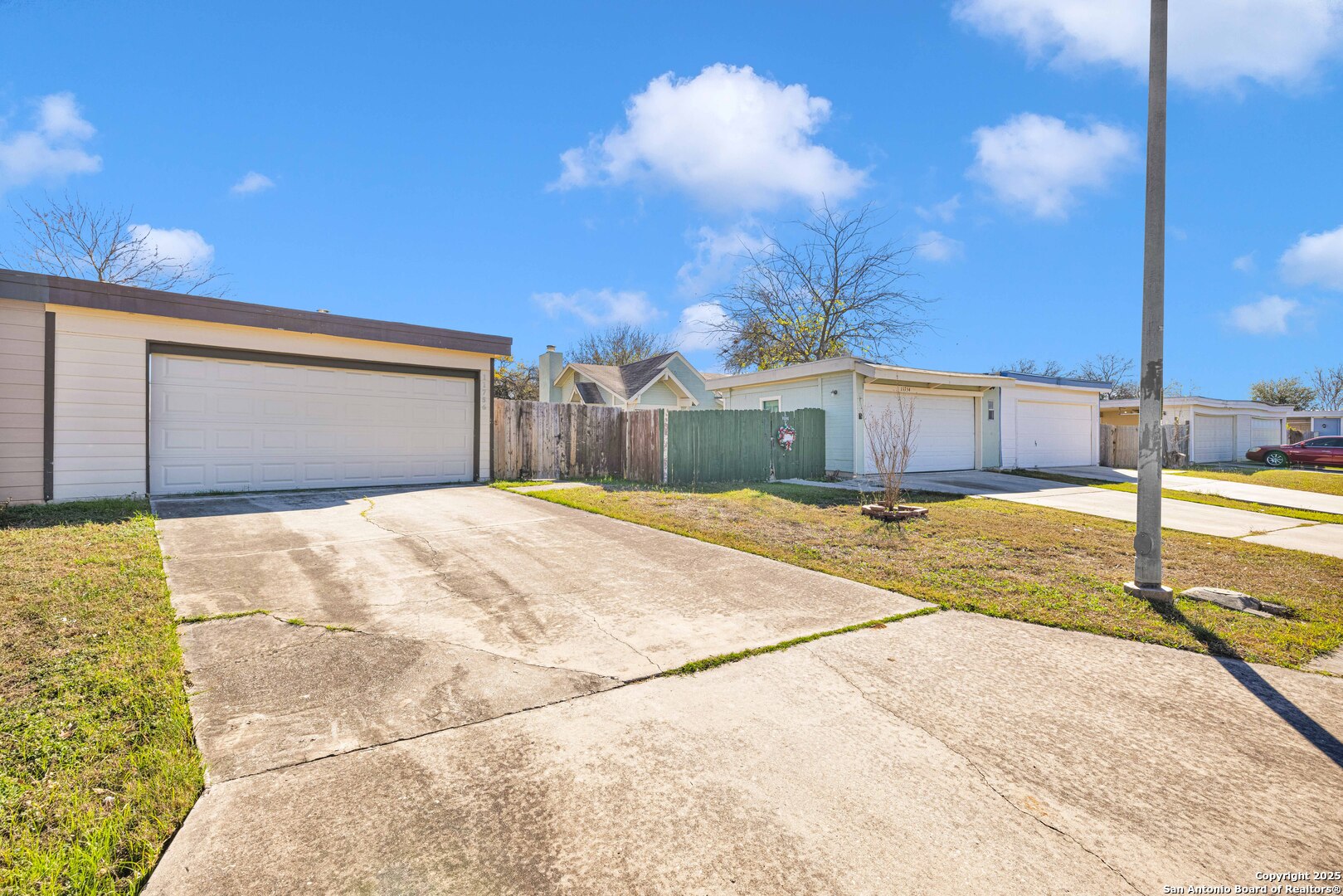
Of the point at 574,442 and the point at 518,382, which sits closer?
the point at 574,442

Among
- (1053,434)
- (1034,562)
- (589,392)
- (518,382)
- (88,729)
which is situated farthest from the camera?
(518,382)

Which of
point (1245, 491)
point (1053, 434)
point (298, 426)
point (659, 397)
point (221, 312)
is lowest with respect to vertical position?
point (1245, 491)

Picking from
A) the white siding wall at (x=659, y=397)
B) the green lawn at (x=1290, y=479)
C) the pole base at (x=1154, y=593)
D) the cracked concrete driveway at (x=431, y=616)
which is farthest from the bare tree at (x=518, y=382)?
the pole base at (x=1154, y=593)

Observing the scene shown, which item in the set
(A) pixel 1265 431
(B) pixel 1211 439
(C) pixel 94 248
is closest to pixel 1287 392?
(A) pixel 1265 431

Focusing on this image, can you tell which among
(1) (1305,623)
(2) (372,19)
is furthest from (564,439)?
(1) (1305,623)

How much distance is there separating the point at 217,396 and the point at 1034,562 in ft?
39.8

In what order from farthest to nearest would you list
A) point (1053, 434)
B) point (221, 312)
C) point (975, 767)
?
point (1053, 434)
point (221, 312)
point (975, 767)

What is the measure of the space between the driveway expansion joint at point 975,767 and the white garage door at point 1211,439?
28.4m

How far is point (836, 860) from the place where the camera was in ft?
5.92

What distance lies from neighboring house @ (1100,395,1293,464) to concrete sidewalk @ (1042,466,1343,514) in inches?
312

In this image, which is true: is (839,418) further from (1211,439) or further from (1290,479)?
(1211,439)

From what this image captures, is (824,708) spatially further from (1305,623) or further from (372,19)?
(372,19)

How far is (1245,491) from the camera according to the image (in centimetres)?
1255

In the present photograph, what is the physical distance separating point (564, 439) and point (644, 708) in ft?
35.1
